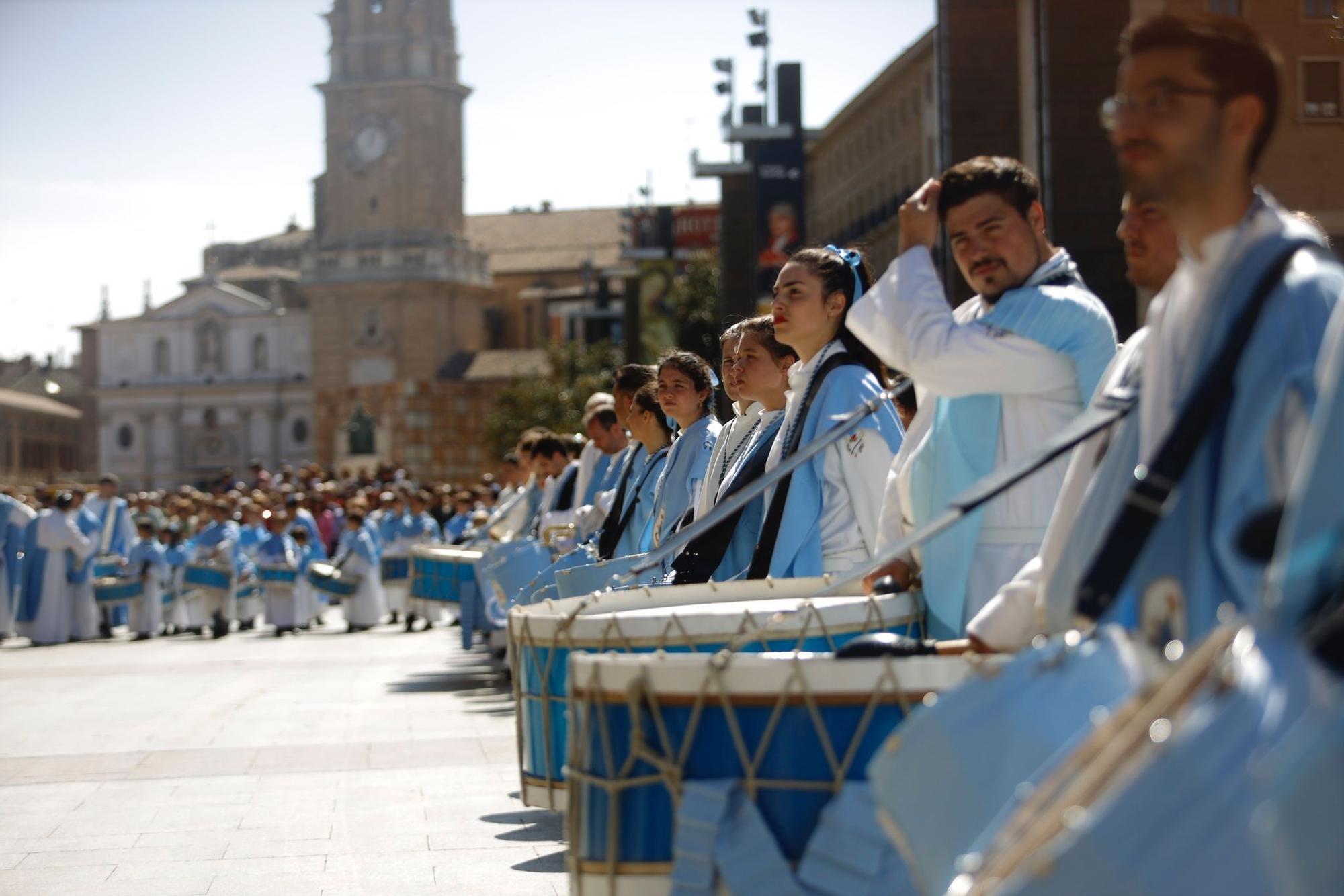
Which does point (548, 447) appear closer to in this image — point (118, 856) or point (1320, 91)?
point (1320, 91)

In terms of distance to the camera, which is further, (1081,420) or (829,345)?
(829,345)

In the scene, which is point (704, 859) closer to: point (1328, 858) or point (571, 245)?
point (1328, 858)

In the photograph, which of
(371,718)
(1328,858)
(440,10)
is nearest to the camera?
(1328,858)

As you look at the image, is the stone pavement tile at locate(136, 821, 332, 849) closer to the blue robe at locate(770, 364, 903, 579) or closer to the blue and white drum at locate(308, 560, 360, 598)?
the blue robe at locate(770, 364, 903, 579)

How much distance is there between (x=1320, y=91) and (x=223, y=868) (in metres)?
7.01

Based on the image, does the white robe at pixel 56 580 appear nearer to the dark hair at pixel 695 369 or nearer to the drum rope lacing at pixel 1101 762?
the dark hair at pixel 695 369

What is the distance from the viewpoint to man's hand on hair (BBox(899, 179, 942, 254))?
13.7ft

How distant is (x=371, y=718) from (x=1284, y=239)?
1124 centimetres

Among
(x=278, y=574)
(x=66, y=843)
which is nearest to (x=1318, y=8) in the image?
(x=66, y=843)

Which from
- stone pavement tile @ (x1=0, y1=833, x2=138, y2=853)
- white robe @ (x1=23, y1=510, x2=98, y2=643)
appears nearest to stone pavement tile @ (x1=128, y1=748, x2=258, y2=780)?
stone pavement tile @ (x1=0, y1=833, x2=138, y2=853)

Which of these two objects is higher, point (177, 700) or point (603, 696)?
point (603, 696)

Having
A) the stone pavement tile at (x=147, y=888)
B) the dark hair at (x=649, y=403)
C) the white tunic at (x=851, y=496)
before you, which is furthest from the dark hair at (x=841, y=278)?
the dark hair at (x=649, y=403)

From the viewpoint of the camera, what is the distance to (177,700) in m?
15.3

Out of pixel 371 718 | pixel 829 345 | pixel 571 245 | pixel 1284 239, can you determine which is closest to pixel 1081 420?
pixel 1284 239
